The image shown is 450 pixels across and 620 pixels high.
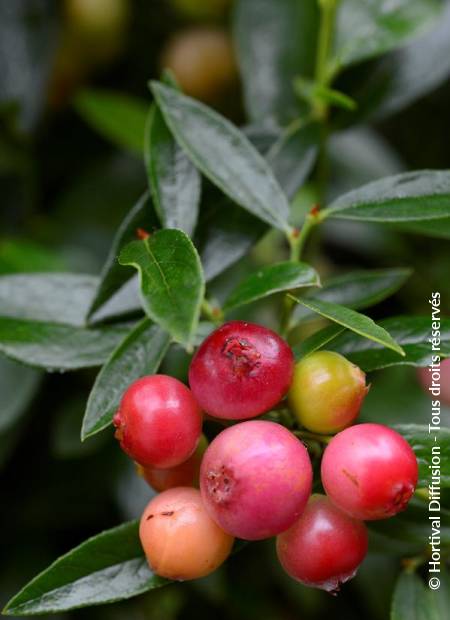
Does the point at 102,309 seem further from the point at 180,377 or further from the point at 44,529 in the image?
the point at 44,529

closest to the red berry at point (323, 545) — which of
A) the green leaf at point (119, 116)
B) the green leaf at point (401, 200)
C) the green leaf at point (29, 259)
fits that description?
the green leaf at point (401, 200)

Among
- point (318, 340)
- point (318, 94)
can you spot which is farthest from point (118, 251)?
point (318, 94)

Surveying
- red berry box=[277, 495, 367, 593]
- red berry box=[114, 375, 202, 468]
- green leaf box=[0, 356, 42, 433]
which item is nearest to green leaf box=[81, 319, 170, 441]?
red berry box=[114, 375, 202, 468]

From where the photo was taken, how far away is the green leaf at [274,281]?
21.9 inches

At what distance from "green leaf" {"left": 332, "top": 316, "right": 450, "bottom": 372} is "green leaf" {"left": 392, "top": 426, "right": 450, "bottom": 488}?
0.05 meters

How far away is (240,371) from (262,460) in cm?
6

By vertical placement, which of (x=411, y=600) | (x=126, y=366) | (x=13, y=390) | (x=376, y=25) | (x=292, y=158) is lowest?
(x=411, y=600)

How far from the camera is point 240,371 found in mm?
511

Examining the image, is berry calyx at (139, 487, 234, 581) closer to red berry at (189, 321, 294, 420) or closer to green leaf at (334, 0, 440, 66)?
red berry at (189, 321, 294, 420)

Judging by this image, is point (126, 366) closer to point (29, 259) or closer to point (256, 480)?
point (256, 480)

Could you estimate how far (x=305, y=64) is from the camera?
93cm

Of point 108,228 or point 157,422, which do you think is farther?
point 108,228

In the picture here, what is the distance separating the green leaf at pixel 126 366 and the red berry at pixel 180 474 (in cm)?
5

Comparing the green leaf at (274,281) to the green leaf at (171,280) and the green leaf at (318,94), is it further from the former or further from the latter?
the green leaf at (318,94)
